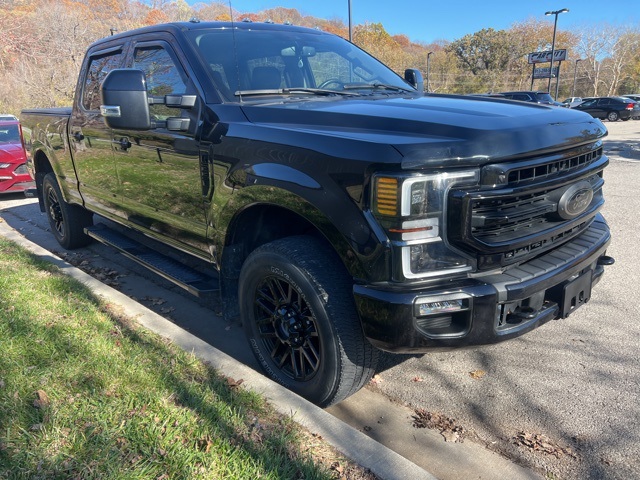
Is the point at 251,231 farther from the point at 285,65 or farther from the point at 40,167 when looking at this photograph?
the point at 40,167

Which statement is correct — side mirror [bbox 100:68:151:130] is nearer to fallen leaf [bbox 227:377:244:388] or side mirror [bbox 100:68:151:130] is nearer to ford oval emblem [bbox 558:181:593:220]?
fallen leaf [bbox 227:377:244:388]

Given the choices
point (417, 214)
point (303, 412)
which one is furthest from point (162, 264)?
point (417, 214)

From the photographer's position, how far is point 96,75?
4871 mm

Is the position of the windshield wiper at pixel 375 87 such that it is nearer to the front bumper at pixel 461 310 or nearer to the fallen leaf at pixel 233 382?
the front bumper at pixel 461 310

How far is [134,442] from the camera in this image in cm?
228

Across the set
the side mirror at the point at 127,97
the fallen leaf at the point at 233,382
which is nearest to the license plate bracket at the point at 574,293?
the fallen leaf at the point at 233,382

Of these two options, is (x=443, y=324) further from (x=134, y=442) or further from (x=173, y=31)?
(x=173, y=31)

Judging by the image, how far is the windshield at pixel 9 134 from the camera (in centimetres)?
1004

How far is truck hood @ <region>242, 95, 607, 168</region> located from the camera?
2.31m

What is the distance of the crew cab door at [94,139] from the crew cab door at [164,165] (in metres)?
0.27

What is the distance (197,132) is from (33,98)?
79.8 feet

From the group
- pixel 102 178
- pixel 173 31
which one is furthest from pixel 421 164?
pixel 102 178

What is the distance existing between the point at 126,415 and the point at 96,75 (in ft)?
11.7

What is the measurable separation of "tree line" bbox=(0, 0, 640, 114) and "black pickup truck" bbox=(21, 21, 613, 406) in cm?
86
